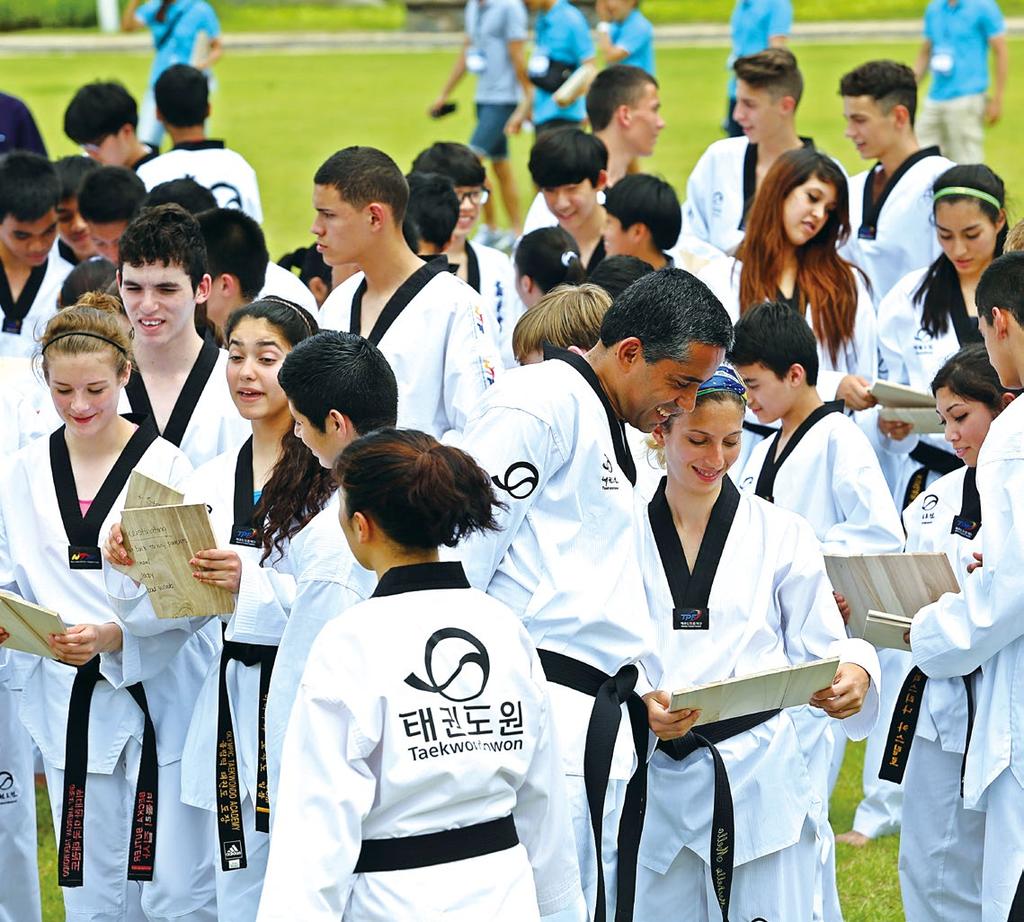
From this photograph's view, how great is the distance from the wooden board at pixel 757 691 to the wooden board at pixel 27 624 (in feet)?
5.74

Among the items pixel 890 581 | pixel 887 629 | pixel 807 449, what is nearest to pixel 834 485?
pixel 807 449

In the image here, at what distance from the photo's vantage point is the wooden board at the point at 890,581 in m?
4.69

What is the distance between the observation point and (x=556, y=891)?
3.67 meters

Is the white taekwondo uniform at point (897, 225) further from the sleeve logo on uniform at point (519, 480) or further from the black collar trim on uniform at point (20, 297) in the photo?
the sleeve logo on uniform at point (519, 480)

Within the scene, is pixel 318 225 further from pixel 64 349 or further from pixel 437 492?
pixel 437 492

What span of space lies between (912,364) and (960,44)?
9253 mm

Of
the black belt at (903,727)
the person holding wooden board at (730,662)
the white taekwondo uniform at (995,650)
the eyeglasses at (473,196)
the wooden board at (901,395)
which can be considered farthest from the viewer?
the eyeglasses at (473,196)

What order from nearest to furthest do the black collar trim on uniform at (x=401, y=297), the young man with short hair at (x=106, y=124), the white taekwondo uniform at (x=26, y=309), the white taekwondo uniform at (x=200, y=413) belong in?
1. the white taekwondo uniform at (x=200, y=413)
2. the black collar trim on uniform at (x=401, y=297)
3. the white taekwondo uniform at (x=26, y=309)
4. the young man with short hair at (x=106, y=124)

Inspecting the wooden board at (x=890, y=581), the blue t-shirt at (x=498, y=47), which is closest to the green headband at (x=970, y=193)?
the wooden board at (x=890, y=581)

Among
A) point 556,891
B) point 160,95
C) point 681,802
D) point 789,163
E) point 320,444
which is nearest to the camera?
point 556,891

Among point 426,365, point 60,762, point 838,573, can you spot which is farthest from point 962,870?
point 60,762

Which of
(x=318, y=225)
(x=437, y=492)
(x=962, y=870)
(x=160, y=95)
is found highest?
(x=160, y=95)

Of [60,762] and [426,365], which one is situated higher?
[426,365]

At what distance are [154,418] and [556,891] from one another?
97.0 inches
